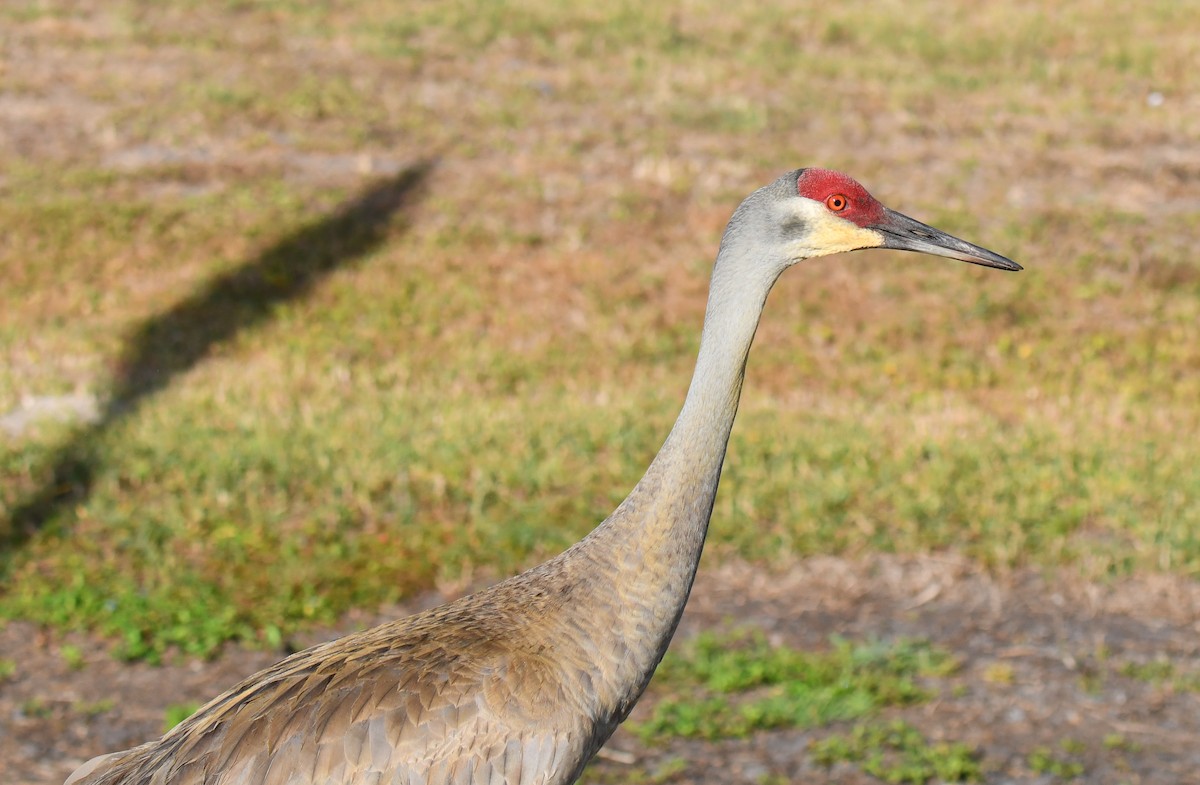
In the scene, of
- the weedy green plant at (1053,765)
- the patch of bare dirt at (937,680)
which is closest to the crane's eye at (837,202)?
the patch of bare dirt at (937,680)

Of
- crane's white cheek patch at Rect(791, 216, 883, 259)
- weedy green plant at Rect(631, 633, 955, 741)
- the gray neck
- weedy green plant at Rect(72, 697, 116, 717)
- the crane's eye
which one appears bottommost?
weedy green plant at Rect(72, 697, 116, 717)

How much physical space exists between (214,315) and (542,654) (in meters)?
5.82

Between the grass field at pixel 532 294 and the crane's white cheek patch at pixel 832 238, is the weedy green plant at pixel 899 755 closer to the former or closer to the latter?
the grass field at pixel 532 294

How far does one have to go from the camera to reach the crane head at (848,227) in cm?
355

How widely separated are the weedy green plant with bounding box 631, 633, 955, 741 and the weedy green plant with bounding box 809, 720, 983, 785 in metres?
0.14

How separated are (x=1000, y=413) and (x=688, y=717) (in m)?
3.22

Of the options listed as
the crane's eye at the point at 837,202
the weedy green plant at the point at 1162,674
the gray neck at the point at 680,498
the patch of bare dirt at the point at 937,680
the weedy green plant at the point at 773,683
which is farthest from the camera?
the weedy green plant at the point at 1162,674

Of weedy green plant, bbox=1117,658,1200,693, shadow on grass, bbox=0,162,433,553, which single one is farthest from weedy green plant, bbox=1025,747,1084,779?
shadow on grass, bbox=0,162,433,553

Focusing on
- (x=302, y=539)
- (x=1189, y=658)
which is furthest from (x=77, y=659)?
(x=1189, y=658)

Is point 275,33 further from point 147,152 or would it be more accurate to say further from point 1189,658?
point 1189,658

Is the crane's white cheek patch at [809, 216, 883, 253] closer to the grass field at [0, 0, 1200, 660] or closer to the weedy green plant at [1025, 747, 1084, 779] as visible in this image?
the weedy green plant at [1025, 747, 1084, 779]

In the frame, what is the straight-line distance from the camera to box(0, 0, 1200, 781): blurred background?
612cm

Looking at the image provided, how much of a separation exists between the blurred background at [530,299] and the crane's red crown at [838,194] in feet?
8.84

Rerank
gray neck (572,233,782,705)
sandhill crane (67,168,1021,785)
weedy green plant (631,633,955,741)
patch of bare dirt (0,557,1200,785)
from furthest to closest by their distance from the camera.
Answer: weedy green plant (631,633,955,741), patch of bare dirt (0,557,1200,785), gray neck (572,233,782,705), sandhill crane (67,168,1021,785)
